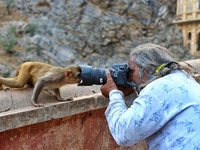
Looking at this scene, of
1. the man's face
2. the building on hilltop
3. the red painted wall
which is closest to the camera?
the man's face

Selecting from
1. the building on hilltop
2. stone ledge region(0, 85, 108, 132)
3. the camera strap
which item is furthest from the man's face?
the building on hilltop

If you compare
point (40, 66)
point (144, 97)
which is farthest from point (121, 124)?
point (40, 66)

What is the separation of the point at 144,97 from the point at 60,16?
1681 centimetres

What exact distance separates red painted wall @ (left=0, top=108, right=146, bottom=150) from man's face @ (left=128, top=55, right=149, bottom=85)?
57cm

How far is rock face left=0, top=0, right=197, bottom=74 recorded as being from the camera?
15766mm

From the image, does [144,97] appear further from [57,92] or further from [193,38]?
[193,38]

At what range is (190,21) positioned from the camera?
18906mm

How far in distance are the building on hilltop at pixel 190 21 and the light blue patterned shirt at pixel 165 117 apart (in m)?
18.2

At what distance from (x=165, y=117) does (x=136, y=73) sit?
0.23 meters

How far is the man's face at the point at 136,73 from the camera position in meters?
1.28

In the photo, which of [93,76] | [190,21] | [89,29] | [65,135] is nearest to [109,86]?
[93,76]

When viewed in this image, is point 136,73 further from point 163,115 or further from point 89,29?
point 89,29

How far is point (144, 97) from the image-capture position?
3.76 feet

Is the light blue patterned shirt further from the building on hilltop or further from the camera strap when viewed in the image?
the building on hilltop
